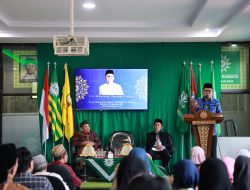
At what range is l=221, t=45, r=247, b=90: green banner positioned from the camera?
29.2 ft

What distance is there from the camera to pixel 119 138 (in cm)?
840

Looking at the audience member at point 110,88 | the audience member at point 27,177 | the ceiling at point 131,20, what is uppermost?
the ceiling at point 131,20

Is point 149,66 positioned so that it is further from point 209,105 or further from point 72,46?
point 72,46

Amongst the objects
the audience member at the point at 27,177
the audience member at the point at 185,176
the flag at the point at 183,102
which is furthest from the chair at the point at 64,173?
the flag at the point at 183,102

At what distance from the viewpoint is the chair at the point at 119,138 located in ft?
27.3

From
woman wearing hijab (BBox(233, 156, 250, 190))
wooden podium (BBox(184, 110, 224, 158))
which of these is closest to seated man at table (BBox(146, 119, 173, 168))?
wooden podium (BBox(184, 110, 224, 158))

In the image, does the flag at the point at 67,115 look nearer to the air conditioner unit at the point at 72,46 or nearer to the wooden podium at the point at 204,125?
the wooden podium at the point at 204,125

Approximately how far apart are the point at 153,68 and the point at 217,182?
5.88 metres

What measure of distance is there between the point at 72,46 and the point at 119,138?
10.8 feet

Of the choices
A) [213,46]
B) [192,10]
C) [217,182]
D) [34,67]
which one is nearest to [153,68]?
[213,46]

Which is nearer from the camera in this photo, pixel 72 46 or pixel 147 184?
pixel 147 184

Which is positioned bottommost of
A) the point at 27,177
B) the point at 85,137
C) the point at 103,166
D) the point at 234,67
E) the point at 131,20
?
the point at 103,166

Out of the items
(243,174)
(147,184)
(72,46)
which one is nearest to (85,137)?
(72,46)

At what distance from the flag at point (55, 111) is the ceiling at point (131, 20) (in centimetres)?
101
